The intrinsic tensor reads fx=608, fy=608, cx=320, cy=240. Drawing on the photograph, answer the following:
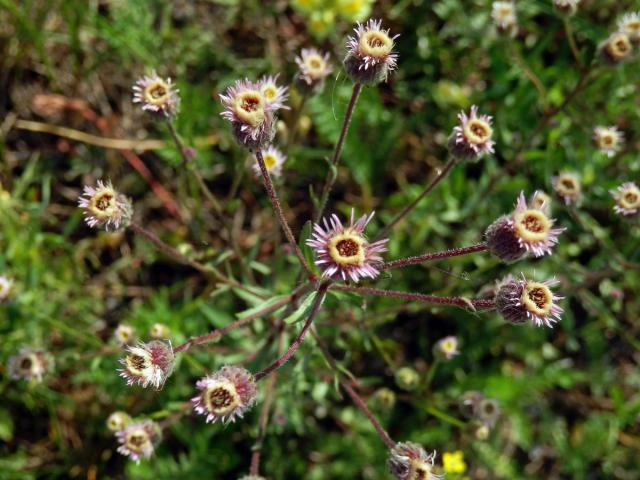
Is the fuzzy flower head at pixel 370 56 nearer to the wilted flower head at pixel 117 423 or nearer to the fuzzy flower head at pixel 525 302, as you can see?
the fuzzy flower head at pixel 525 302

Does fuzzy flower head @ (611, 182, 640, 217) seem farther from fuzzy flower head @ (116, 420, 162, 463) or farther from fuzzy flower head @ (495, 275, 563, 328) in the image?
fuzzy flower head @ (116, 420, 162, 463)

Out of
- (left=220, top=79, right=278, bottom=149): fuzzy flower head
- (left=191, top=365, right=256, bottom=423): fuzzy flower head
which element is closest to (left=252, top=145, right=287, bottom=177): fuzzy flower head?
(left=220, top=79, right=278, bottom=149): fuzzy flower head

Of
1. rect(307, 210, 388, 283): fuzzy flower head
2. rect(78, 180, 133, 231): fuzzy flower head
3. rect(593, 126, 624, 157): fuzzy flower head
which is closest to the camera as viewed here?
rect(307, 210, 388, 283): fuzzy flower head

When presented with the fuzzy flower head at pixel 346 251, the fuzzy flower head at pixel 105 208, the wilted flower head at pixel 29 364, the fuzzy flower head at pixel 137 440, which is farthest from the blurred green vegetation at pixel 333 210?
the fuzzy flower head at pixel 346 251

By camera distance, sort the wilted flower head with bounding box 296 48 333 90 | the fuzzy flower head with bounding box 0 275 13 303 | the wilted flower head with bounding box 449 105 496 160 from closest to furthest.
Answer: the wilted flower head with bounding box 449 105 496 160 < the wilted flower head with bounding box 296 48 333 90 < the fuzzy flower head with bounding box 0 275 13 303

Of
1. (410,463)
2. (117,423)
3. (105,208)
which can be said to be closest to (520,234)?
(410,463)

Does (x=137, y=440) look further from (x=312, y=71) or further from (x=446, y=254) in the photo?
(x=312, y=71)
